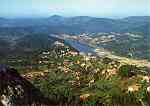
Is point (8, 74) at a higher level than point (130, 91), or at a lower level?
higher

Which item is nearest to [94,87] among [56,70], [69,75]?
[69,75]

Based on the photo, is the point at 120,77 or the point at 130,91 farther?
the point at 120,77

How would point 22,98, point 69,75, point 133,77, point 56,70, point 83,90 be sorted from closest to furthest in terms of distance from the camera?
point 22,98
point 83,90
point 133,77
point 69,75
point 56,70

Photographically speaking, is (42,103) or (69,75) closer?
(42,103)

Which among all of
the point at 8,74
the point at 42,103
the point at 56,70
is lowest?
the point at 56,70

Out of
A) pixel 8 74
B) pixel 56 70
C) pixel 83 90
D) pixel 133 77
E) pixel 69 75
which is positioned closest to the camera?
pixel 8 74

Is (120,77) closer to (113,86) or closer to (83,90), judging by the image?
(113,86)

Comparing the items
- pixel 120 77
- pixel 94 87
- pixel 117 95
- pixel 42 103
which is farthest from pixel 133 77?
pixel 42 103

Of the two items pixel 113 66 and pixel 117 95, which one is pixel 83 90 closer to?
pixel 117 95

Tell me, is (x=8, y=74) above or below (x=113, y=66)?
above
